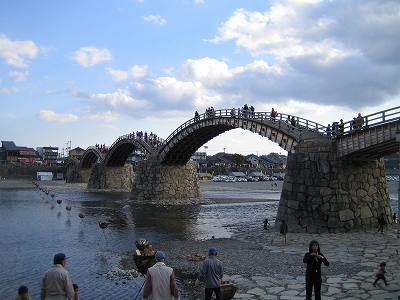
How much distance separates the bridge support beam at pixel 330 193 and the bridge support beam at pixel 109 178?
49.2 metres

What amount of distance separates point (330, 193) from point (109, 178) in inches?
2050

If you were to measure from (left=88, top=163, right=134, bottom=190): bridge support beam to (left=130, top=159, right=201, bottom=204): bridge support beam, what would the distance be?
898 inches

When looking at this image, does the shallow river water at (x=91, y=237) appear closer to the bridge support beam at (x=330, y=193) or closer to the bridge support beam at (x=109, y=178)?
the bridge support beam at (x=330, y=193)

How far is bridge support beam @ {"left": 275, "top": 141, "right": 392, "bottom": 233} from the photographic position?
60.9 feet

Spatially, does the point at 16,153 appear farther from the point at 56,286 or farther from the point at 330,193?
the point at 56,286

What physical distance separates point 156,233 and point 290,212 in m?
7.79

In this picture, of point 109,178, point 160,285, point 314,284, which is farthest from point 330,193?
point 109,178

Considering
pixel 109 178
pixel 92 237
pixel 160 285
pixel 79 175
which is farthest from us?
pixel 79 175

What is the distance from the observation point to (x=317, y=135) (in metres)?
23.1

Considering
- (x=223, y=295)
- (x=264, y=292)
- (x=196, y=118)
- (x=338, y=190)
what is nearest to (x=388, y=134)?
(x=338, y=190)

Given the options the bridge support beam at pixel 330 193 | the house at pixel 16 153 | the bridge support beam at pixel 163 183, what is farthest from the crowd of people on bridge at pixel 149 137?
the house at pixel 16 153

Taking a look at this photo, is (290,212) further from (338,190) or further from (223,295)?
(223,295)

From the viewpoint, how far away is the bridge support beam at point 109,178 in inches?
2562

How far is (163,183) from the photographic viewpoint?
42.8m
